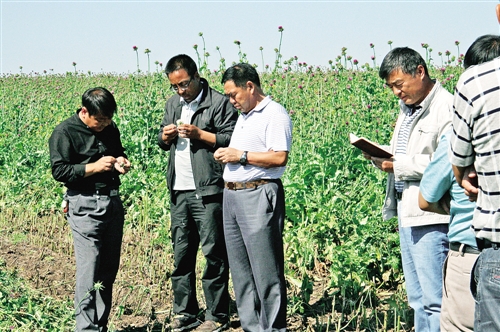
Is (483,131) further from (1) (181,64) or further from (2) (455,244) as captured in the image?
(1) (181,64)

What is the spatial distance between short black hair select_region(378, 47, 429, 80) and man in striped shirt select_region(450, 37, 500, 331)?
139cm

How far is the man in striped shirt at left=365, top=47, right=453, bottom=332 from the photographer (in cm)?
384

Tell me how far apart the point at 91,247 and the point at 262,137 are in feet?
4.73

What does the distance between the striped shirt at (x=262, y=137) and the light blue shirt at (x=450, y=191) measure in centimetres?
167

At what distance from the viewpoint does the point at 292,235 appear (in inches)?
229

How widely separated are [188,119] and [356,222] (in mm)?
1564

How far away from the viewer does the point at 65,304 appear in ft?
18.0

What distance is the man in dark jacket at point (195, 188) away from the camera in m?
5.29

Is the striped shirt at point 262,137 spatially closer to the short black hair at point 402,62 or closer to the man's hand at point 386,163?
the man's hand at point 386,163

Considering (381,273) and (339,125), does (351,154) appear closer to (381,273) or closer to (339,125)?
(381,273)

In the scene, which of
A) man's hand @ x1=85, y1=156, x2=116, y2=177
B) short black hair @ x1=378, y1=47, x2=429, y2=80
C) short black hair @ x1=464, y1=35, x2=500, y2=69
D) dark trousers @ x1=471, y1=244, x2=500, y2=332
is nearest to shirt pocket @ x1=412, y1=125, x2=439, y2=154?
short black hair @ x1=378, y1=47, x2=429, y2=80

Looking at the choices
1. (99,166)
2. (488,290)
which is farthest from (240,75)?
(488,290)

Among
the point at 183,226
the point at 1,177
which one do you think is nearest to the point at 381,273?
the point at 183,226

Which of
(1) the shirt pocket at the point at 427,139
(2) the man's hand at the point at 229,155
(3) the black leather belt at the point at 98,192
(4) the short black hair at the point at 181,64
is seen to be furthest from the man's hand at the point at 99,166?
(1) the shirt pocket at the point at 427,139
